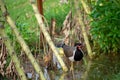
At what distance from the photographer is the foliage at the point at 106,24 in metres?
Result: 9.17

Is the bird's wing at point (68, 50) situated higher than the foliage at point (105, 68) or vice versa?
the bird's wing at point (68, 50)

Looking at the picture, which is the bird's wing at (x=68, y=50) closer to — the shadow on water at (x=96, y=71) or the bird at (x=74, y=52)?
the bird at (x=74, y=52)

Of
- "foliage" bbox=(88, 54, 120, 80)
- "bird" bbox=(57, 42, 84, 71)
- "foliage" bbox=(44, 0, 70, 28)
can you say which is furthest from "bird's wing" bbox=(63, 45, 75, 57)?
"foliage" bbox=(44, 0, 70, 28)

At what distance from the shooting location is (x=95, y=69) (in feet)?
29.4

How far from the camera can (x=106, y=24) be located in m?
9.35

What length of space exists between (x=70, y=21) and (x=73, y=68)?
1.18 meters

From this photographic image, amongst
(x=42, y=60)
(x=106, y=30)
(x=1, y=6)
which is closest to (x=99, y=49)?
(x=106, y=30)

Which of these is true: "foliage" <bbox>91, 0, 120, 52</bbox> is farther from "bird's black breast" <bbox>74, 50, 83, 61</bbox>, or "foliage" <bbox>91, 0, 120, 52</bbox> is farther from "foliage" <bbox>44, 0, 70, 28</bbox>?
"foliage" <bbox>44, 0, 70, 28</bbox>

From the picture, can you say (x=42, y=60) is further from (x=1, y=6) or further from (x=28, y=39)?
(x=1, y=6)

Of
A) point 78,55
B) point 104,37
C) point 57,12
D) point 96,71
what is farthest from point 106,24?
point 57,12

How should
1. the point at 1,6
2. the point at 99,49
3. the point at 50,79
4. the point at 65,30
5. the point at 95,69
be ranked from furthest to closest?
the point at 99,49
the point at 65,30
the point at 95,69
the point at 50,79
the point at 1,6

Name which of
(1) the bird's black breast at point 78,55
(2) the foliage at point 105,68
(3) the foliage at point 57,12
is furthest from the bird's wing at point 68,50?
(3) the foliage at point 57,12

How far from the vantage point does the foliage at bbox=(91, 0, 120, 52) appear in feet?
30.1

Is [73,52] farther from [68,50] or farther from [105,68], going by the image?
[105,68]
